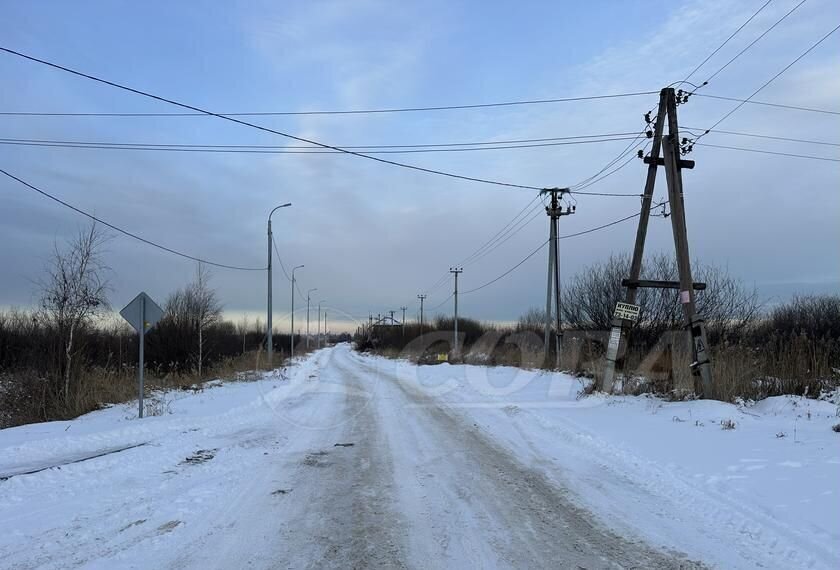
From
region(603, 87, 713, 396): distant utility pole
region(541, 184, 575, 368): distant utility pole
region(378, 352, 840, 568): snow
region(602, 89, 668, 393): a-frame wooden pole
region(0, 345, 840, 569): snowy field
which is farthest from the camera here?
region(541, 184, 575, 368): distant utility pole

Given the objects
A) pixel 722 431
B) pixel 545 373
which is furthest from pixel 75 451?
pixel 545 373

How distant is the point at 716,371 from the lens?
13094 millimetres

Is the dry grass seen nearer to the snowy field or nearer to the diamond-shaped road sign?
the diamond-shaped road sign

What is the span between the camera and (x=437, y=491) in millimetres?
6719

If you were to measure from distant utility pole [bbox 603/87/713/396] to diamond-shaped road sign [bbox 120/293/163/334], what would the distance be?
11616 millimetres

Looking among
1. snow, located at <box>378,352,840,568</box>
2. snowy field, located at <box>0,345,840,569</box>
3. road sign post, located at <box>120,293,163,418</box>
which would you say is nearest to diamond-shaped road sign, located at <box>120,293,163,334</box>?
road sign post, located at <box>120,293,163,418</box>

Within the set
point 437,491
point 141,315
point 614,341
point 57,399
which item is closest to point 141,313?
point 141,315

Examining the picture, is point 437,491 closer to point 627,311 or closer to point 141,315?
point 141,315

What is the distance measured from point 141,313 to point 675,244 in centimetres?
1301

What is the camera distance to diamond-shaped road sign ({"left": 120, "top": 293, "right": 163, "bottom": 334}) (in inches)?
514

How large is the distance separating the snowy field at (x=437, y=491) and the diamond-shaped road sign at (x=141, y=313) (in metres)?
2.26

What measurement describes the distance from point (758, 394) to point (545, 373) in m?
10.7

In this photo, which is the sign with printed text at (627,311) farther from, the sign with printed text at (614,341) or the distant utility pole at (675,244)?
the sign with printed text at (614,341)

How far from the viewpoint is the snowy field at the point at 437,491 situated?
189 inches
